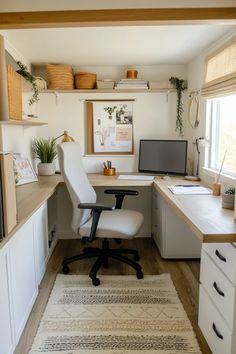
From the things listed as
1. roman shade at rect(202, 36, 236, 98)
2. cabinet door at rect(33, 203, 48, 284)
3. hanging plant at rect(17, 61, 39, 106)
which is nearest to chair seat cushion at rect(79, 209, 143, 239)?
cabinet door at rect(33, 203, 48, 284)

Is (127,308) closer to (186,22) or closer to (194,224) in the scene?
(194,224)

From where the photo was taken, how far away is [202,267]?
1797 mm

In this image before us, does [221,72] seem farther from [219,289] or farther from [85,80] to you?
[219,289]

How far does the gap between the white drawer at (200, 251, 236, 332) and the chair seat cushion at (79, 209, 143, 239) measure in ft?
2.55

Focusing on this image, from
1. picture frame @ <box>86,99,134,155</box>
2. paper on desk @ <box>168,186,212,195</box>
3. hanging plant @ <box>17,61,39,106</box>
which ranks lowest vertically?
paper on desk @ <box>168,186,212,195</box>

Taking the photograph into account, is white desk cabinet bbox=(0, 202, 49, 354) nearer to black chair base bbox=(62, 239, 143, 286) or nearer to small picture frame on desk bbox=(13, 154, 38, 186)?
black chair base bbox=(62, 239, 143, 286)

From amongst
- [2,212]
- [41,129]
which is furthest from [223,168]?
[41,129]

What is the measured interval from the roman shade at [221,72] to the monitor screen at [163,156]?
0.69m

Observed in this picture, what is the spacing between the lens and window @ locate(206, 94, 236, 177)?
8.20 feet

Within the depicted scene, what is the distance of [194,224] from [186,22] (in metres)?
1.17

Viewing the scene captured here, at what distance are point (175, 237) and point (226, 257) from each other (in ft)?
Answer: 4.57

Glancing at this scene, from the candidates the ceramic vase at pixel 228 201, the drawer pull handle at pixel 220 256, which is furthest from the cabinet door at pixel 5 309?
the ceramic vase at pixel 228 201

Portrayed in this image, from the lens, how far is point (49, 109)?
11.4 feet

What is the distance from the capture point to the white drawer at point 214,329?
1.44m
